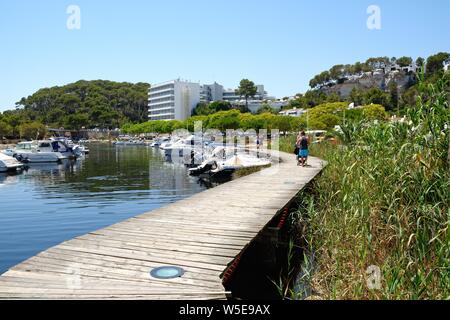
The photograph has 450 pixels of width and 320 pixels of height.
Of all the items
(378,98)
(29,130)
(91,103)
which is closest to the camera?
A: (29,130)

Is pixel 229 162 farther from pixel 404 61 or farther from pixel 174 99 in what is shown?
pixel 404 61

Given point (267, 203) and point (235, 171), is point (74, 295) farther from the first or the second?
point (235, 171)

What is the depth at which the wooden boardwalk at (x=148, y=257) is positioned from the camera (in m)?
3.75

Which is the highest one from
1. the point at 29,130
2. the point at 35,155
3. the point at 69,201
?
the point at 29,130

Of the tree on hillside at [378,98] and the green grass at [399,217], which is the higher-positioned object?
the tree on hillside at [378,98]

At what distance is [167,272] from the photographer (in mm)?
4266

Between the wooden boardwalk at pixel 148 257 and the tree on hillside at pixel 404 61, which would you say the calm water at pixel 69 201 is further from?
the tree on hillside at pixel 404 61

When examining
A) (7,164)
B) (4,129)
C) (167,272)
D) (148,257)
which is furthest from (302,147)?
(4,129)

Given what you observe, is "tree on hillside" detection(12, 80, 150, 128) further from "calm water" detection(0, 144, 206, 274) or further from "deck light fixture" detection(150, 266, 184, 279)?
"deck light fixture" detection(150, 266, 184, 279)

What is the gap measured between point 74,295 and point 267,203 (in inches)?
216

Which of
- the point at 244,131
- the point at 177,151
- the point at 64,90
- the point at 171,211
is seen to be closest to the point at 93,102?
the point at 64,90

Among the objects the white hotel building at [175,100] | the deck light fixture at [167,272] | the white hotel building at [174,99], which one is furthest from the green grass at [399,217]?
the white hotel building at [174,99]

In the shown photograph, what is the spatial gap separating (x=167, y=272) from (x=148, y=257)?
2.12ft

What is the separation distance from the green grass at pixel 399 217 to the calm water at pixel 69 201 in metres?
7.36
